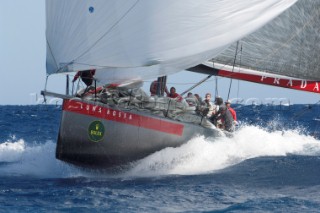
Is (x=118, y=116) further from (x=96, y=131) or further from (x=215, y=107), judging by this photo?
(x=215, y=107)

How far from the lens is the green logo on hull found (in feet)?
42.8

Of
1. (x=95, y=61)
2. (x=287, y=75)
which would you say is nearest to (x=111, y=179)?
(x=95, y=61)

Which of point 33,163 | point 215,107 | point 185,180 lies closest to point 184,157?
point 185,180

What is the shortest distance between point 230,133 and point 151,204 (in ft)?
17.8

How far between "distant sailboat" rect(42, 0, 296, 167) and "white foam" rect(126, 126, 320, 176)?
0.26 metres

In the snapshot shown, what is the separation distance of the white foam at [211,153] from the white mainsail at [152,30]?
85.1 inches

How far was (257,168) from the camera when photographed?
14109 mm

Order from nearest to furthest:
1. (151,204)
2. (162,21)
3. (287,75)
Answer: (151,204) → (162,21) → (287,75)

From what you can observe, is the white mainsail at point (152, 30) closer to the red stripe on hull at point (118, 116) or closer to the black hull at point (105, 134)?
the red stripe on hull at point (118, 116)

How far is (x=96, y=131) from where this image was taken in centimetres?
1306

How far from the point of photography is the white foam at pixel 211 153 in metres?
13.7

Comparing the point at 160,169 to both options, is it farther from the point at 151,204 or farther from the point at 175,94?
the point at 151,204

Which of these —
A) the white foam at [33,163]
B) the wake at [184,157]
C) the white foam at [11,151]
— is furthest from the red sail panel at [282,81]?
the white foam at [11,151]

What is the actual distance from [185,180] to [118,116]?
175 cm
